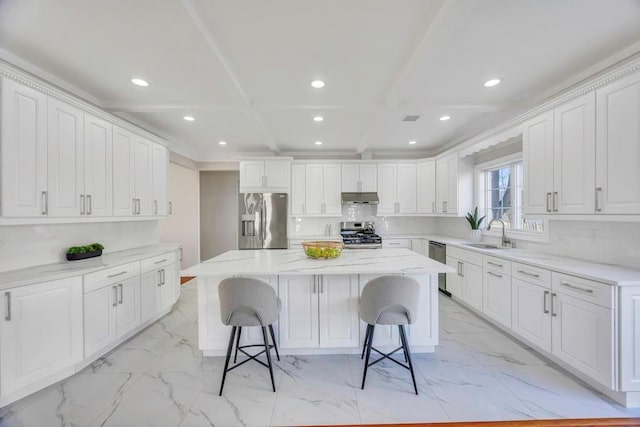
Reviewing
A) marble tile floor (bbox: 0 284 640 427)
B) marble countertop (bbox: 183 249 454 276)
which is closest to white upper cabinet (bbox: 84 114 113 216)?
marble countertop (bbox: 183 249 454 276)

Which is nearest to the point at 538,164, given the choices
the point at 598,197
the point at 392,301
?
the point at 598,197

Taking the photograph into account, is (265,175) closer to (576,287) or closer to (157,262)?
(157,262)

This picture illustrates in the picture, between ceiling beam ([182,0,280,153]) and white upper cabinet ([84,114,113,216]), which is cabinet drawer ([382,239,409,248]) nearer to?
ceiling beam ([182,0,280,153])

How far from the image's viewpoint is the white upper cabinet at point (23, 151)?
1946 millimetres

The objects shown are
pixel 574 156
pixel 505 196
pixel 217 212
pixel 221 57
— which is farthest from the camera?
pixel 217 212

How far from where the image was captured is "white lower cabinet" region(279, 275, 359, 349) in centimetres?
246

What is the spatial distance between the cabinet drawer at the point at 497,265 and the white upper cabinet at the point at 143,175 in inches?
172

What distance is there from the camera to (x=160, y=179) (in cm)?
375

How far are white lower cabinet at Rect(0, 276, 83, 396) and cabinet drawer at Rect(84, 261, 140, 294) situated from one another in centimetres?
8

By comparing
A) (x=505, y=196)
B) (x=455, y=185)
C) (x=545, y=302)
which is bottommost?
(x=545, y=302)

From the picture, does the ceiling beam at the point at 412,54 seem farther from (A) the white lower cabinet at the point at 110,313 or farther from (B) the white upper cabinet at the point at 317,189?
Answer: (A) the white lower cabinet at the point at 110,313

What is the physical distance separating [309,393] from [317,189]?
12.3 ft

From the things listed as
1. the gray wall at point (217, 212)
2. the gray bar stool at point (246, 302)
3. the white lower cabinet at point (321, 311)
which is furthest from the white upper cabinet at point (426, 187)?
the gray wall at point (217, 212)

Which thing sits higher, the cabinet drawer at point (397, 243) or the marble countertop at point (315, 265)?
the marble countertop at point (315, 265)
